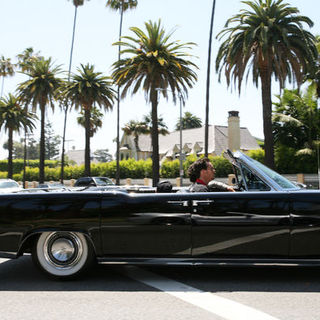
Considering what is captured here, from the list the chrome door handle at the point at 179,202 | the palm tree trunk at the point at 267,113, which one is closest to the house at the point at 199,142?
the palm tree trunk at the point at 267,113

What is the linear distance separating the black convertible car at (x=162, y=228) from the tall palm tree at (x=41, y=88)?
38.2 meters

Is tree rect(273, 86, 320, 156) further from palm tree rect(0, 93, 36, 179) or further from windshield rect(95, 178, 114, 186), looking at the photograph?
palm tree rect(0, 93, 36, 179)

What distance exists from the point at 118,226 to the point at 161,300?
0.94 meters

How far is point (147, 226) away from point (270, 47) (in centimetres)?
2259

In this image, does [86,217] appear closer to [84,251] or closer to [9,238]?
[84,251]

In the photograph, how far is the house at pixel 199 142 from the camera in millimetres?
55875

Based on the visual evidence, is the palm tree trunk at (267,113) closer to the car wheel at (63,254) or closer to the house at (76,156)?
the car wheel at (63,254)

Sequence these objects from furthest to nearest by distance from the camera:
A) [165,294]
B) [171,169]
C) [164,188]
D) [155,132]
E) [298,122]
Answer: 1. [171,169]
2. [298,122]
3. [155,132]
4. [164,188]
5. [165,294]

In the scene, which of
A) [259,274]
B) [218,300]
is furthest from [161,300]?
[259,274]

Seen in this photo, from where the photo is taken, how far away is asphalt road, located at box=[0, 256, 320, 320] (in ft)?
12.6

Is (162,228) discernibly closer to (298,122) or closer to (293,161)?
(298,122)

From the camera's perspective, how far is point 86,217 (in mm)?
4820

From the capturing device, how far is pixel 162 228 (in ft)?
15.4

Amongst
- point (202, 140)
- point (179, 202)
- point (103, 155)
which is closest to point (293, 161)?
point (202, 140)
